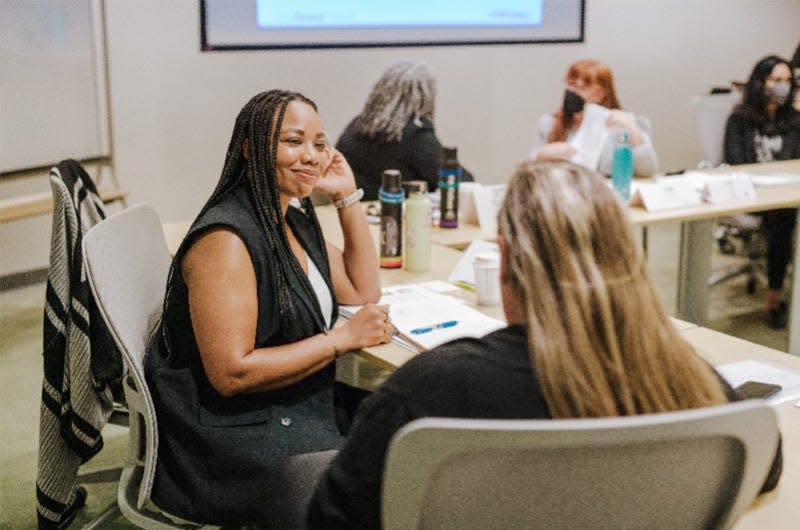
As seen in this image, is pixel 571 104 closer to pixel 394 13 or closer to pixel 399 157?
pixel 399 157

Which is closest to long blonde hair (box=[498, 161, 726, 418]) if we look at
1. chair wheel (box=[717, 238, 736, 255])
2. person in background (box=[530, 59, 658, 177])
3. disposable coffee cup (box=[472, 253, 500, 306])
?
disposable coffee cup (box=[472, 253, 500, 306])

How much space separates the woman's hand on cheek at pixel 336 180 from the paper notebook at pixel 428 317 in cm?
26

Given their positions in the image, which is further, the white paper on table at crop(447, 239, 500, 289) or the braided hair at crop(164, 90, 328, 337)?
the white paper on table at crop(447, 239, 500, 289)

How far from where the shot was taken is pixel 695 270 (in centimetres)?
388

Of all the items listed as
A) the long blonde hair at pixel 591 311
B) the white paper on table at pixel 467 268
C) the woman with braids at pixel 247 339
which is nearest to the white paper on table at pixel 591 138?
the white paper on table at pixel 467 268

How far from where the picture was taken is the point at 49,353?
6.97 feet

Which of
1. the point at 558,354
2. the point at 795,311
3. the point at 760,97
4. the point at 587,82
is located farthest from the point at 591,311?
the point at 760,97

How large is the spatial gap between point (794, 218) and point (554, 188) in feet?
11.5

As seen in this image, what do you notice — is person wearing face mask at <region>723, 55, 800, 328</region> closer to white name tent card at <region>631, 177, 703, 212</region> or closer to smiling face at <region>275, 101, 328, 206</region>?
white name tent card at <region>631, 177, 703, 212</region>

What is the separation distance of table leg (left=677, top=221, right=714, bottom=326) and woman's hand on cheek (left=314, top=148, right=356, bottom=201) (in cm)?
193

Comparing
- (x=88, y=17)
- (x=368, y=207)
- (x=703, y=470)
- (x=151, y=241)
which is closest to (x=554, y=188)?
(x=703, y=470)

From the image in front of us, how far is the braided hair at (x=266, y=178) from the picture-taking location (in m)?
1.93

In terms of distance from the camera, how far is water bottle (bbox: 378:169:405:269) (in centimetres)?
258

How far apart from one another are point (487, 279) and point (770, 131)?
2799 mm
